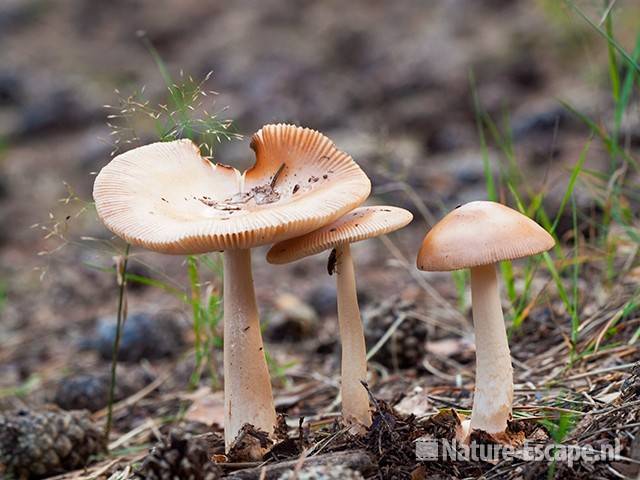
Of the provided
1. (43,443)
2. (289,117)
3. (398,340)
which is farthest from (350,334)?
(289,117)

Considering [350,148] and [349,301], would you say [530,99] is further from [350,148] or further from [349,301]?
[349,301]

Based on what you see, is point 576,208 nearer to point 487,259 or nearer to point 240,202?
point 487,259

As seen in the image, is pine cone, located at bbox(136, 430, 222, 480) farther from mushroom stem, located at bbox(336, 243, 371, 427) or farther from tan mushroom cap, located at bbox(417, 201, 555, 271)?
tan mushroom cap, located at bbox(417, 201, 555, 271)

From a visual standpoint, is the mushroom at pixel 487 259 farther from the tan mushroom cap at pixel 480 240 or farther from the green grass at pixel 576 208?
the green grass at pixel 576 208

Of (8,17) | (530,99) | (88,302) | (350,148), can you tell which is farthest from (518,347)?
(8,17)

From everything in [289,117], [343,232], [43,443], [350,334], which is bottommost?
[43,443]

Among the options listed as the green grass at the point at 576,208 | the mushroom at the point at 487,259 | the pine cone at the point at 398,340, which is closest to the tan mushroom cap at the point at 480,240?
the mushroom at the point at 487,259

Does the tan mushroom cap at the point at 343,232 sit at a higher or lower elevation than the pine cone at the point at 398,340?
higher
